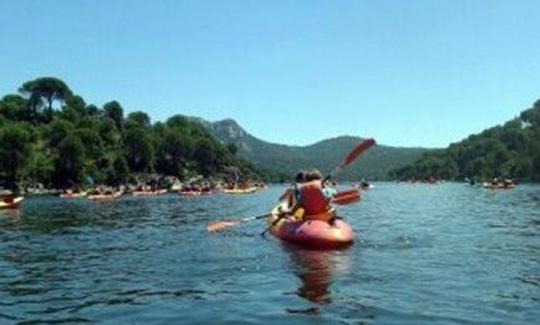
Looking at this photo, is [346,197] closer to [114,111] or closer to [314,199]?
[314,199]

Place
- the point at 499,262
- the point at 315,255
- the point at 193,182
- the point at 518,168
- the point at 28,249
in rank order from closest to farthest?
the point at 499,262 < the point at 315,255 < the point at 28,249 < the point at 193,182 < the point at 518,168

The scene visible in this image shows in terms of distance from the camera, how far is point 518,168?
191250 millimetres

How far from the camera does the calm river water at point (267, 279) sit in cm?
1309

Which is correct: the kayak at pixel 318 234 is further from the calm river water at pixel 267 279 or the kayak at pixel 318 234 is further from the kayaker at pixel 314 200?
the calm river water at pixel 267 279

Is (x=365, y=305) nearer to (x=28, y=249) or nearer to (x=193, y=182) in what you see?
(x=28, y=249)

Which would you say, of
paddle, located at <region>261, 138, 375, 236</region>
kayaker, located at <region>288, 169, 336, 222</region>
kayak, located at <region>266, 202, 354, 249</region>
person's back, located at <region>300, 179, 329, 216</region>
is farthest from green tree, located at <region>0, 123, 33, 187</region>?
person's back, located at <region>300, 179, 329, 216</region>

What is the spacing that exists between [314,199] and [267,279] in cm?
799

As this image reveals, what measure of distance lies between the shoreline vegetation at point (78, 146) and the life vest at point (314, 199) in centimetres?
9607

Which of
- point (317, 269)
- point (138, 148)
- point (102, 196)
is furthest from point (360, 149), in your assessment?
point (138, 148)

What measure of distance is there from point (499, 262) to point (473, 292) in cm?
514

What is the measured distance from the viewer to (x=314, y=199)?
2478cm

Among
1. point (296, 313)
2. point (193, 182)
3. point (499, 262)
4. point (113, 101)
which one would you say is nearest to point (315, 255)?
point (499, 262)

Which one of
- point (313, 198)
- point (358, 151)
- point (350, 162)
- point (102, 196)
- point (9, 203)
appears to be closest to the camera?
point (313, 198)

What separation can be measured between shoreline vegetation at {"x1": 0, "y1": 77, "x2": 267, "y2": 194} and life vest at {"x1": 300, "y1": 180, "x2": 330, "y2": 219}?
9607 centimetres
